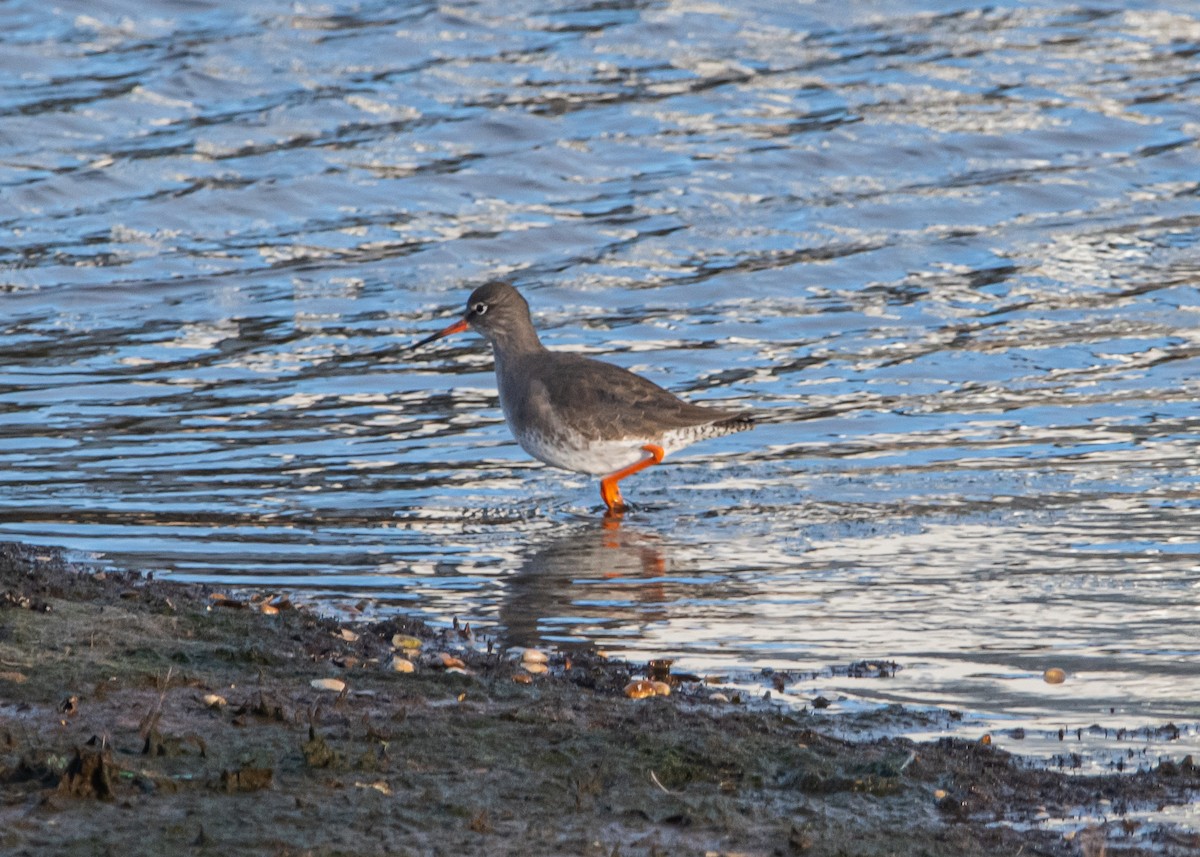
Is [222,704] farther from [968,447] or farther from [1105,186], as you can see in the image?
[1105,186]

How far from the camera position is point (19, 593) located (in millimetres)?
7137

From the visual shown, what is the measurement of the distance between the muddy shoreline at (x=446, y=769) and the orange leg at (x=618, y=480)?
355 cm

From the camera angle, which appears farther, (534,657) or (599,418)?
(599,418)

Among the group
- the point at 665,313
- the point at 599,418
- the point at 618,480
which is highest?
the point at 599,418

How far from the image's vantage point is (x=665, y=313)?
14.8m

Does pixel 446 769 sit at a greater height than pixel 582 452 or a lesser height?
greater

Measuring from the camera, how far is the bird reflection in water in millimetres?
8055

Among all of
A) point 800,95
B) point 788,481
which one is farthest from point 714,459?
point 800,95

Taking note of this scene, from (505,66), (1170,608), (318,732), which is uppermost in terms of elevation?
(505,66)

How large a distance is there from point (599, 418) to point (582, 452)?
218 millimetres

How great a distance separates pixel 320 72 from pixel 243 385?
9.38 metres

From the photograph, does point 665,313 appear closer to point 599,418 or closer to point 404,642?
point 599,418

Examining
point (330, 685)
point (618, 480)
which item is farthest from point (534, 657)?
point (618, 480)

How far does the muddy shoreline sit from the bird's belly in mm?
3562
